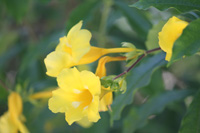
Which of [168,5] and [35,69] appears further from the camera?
[35,69]

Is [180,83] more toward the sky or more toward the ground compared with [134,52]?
more toward the ground

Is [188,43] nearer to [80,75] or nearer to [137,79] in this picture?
[80,75]

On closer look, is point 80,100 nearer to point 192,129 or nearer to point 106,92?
point 106,92

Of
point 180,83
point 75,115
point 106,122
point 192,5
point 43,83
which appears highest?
point 192,5

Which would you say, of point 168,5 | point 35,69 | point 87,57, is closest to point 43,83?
point 35,69

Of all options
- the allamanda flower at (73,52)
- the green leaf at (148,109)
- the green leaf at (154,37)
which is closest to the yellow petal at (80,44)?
the allamanda flower at (73,52)

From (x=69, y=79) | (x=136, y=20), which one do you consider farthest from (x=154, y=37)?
(x=136, y=20)
